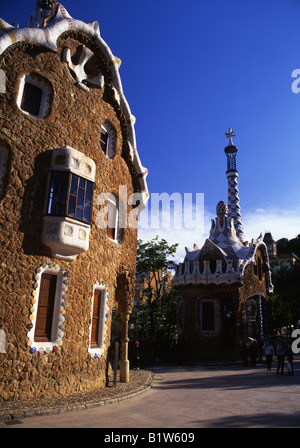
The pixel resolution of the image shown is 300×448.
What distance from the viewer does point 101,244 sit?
10328 mm

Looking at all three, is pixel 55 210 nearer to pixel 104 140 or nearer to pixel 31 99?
pixel 31 99

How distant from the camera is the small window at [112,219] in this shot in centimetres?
1138

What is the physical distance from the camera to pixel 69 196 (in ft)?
28.6

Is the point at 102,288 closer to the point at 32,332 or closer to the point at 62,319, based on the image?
the point at 62,319

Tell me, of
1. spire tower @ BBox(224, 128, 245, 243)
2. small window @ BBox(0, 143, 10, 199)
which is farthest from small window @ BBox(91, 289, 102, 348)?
spire tower @ BBox(224, 128, 245, 243)

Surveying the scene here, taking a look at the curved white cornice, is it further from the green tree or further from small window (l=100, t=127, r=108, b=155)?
the green tree

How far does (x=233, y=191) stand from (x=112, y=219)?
21765 millimetres

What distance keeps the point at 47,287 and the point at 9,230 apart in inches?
68.4

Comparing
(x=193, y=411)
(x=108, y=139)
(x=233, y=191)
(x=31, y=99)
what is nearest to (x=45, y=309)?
(x=193, y=411)

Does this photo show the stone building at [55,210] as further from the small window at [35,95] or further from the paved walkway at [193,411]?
the paved walkway at [193,411]

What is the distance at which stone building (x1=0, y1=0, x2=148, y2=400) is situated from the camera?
25.3ft

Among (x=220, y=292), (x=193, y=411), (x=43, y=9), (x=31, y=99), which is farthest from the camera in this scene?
(x=220, y=292)

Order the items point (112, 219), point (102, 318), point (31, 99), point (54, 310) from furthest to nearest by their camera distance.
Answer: point (112, 219)
point (102, 318)
point (31, 99)
point (54, 310)
